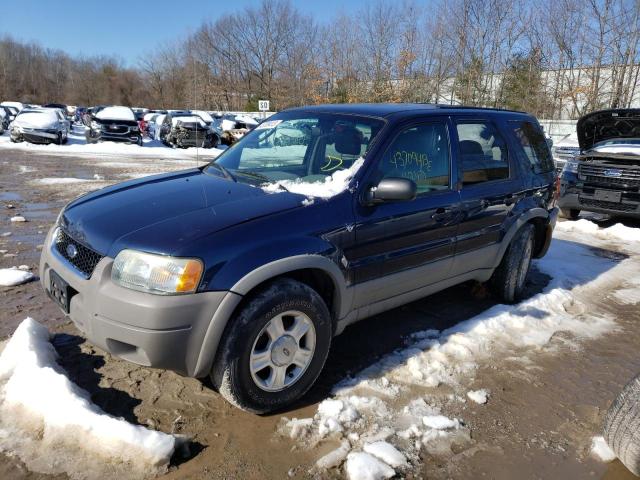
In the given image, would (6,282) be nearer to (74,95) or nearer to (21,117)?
(21,117)

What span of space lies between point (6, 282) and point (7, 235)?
2159 millimetres

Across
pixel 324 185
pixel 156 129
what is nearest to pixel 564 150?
pixel 324 185

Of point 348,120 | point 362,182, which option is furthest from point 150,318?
point 348,120

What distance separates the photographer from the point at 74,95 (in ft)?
248

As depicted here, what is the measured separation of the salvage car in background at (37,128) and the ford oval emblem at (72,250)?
21906 mm

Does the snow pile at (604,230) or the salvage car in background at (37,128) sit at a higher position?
the salvage car in background at (37,128)

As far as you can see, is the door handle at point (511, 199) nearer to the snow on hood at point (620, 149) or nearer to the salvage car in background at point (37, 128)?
the snow on hood at point (620, 149)

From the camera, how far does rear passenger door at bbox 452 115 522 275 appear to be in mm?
4086

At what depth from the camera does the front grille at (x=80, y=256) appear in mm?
2793

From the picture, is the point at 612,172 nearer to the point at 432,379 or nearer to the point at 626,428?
the point at 432,379

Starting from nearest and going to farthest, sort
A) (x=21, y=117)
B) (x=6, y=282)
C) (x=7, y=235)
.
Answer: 1. (x=6, y=282)
2. (x=7, y=235)
3. (x=21, y=117)

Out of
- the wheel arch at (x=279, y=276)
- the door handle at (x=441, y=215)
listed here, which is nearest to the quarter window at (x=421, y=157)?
the door handle at (x=441, y=215)

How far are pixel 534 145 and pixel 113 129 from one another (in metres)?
21.6

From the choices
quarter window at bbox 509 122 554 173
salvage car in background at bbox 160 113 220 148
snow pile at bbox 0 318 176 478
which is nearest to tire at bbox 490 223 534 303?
quarter window at bbox 509 122 554 173
